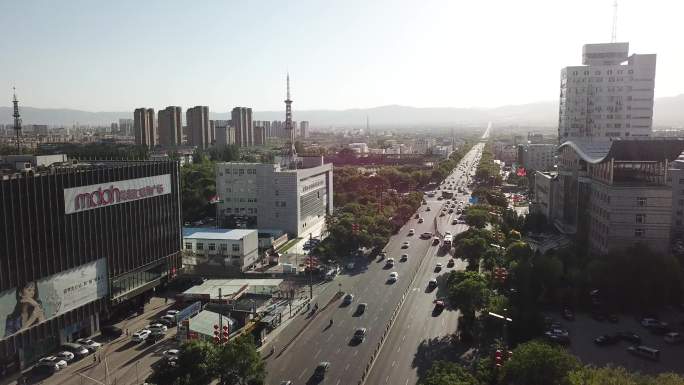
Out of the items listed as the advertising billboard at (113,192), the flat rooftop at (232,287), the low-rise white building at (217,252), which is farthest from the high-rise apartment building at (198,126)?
the advertising billboard at (113,192)

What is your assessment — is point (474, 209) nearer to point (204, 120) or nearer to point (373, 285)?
point (373, 285)

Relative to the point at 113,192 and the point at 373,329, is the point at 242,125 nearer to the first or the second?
the point at 113,192

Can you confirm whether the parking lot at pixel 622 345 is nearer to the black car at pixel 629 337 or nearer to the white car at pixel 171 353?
the black car at pixel 629 337

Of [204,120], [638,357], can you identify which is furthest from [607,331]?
[204,120]

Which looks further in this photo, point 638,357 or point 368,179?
point 368,179

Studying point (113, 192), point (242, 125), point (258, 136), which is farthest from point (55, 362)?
point (258, 136)

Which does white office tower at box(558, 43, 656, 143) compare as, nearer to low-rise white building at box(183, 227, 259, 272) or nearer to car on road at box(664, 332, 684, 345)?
car on road at box(664, 332, 684, 345)
